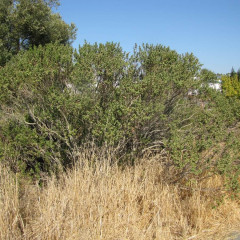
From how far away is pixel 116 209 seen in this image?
365 centimetres

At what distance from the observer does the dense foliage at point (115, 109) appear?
14.6 feet

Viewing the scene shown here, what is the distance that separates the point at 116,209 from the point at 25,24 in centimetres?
876

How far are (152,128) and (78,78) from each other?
1689 millimetres

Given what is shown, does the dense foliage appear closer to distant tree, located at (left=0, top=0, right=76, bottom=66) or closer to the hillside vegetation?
the hillside vegetation

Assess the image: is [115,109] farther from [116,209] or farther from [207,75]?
[207,75]

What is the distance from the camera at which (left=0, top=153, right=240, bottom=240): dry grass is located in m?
3.24

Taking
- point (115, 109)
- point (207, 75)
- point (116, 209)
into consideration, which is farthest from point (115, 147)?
point (207, 75)

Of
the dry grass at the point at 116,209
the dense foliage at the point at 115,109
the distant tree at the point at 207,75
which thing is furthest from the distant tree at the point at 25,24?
the dry grass at the point at 116,209

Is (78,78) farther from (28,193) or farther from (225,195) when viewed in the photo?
(225,195)

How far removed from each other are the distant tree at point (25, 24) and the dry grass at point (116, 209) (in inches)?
267

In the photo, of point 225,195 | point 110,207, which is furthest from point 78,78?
point 225,195

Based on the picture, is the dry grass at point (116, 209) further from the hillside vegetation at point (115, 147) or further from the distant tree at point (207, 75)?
the distant tree at point (207, 75)

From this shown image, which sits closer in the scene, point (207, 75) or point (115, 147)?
point (115, 147)

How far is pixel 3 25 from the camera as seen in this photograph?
10195 mm
